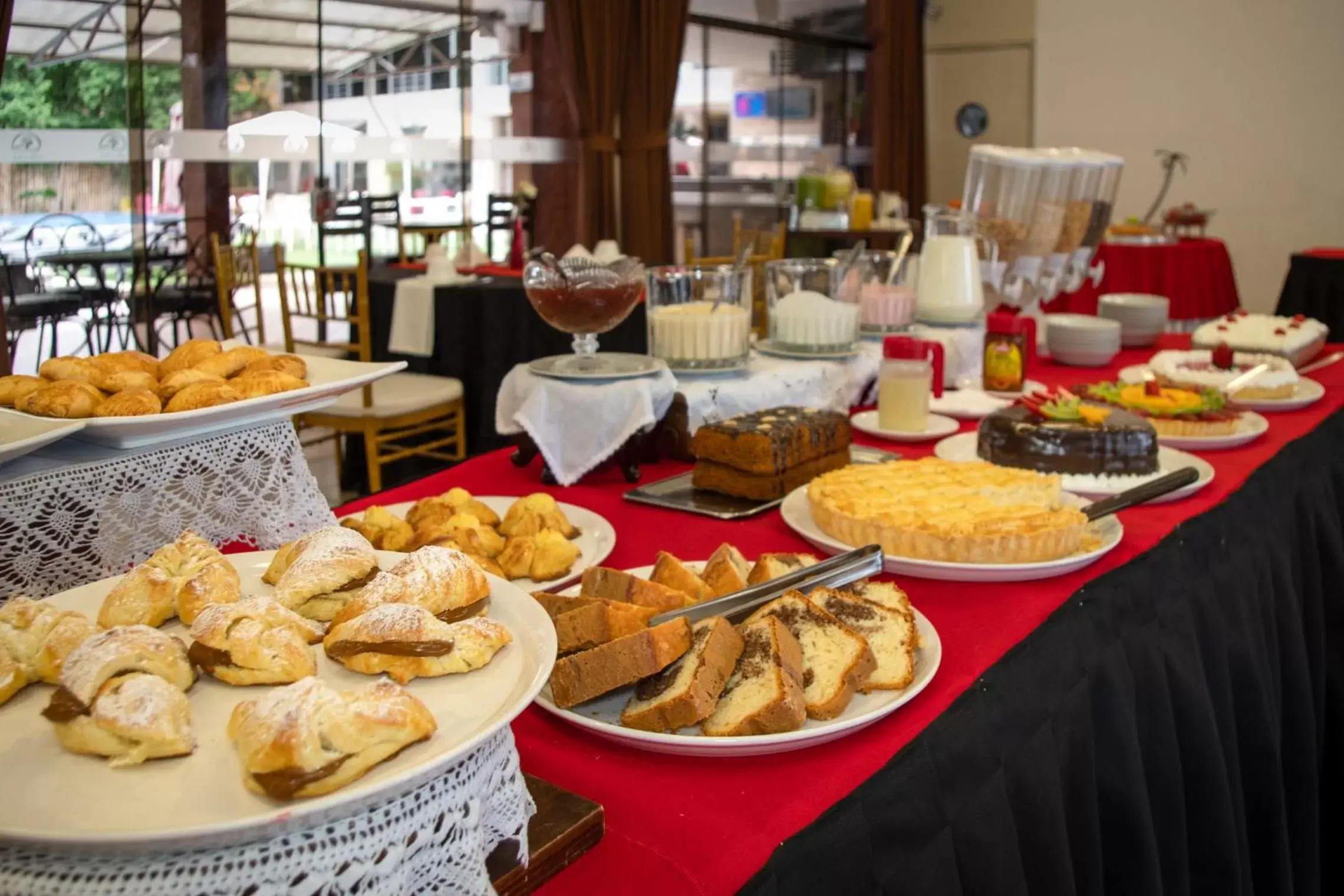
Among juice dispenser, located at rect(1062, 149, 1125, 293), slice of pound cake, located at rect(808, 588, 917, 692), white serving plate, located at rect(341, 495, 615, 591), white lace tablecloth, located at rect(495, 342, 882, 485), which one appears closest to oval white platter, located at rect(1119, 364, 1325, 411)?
juice dispenser, located at rect(1062, 149, 1125, 293)

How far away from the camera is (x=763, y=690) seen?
0.99 meters

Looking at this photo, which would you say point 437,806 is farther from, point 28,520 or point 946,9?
point 946,9

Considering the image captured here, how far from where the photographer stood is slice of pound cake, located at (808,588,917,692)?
1084mm

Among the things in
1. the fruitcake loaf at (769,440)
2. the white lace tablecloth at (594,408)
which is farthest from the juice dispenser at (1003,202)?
the fruitcake loaf at (769,440)

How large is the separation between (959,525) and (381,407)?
3142 mm

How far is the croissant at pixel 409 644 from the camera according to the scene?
2.39ft

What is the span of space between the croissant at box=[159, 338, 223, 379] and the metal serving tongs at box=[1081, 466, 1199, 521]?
3.62 ft

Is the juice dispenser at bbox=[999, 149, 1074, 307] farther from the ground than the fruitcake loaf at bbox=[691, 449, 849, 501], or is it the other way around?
the juice dispenser at bbox=[999, 149, 1074, 307]

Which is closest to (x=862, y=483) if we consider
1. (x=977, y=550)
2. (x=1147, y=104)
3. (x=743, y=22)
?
(x=977, y=550)

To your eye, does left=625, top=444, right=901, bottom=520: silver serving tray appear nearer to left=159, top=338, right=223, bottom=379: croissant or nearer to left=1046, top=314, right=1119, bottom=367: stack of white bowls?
left=159, top=338, right=223, bottom=379: croissant

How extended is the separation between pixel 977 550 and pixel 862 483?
24cm

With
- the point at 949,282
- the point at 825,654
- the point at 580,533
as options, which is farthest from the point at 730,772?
the point at 949,282

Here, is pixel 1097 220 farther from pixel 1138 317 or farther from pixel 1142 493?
pixel 1142 493

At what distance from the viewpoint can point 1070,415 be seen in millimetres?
1960
